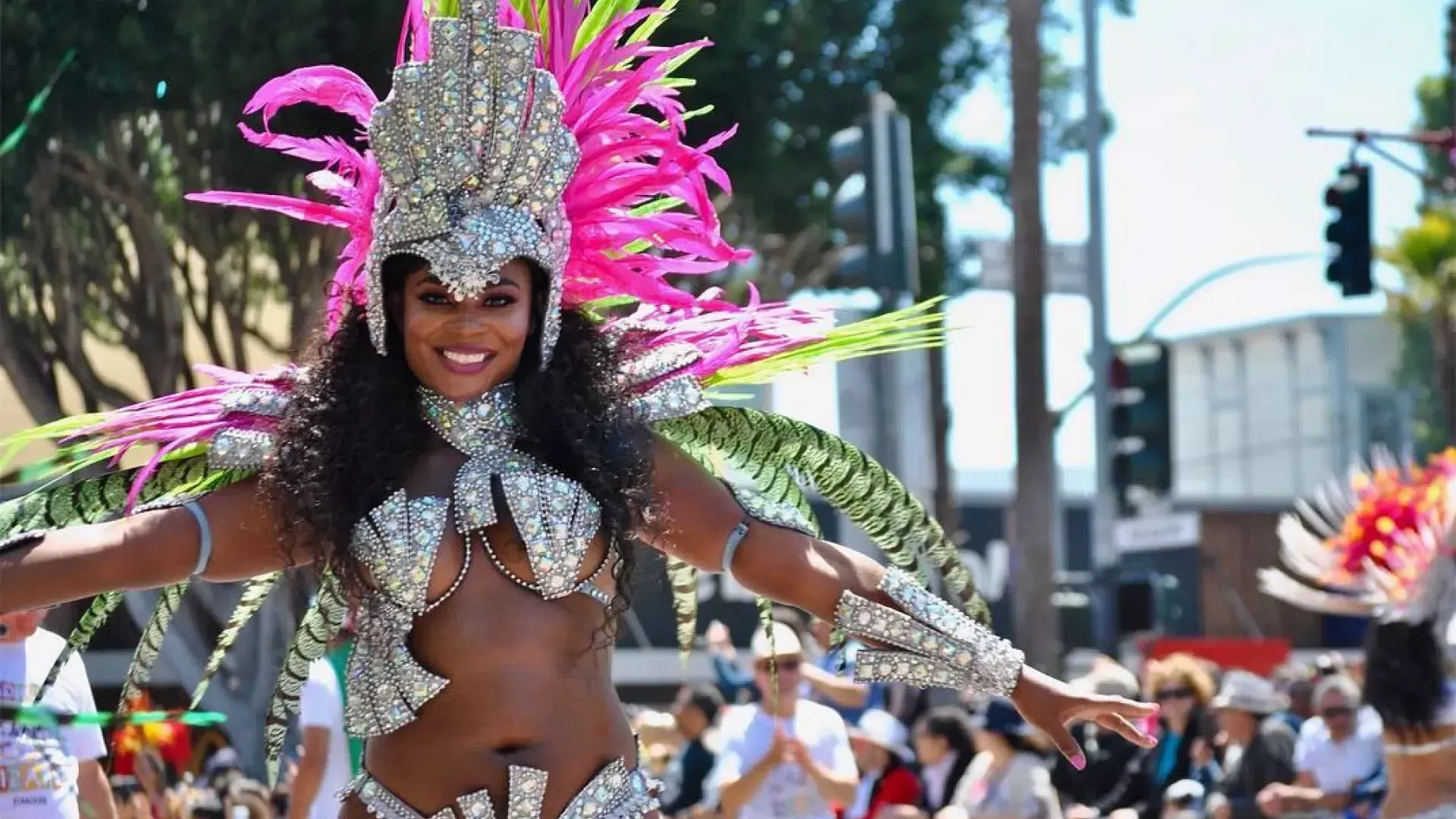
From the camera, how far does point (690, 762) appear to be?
10297 mm

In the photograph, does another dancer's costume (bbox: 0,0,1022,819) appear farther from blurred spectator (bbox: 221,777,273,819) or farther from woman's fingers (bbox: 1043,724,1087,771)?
blurred spectator (bbox: 221,777,273,819)

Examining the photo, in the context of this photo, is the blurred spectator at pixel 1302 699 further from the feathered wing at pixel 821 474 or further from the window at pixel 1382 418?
the window at pixel 1382 418

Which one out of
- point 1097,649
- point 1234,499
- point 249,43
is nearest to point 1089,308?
point 1097,649

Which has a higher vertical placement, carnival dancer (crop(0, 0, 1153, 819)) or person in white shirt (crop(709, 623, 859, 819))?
carnival dancer (crop(0, 0, 1153, 819))

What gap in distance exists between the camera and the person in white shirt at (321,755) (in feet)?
23.3

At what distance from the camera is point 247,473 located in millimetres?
3984

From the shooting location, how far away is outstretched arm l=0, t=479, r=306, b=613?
11.9 ft

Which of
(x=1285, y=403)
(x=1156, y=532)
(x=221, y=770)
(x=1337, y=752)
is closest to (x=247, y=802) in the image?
(x=221, y=770)

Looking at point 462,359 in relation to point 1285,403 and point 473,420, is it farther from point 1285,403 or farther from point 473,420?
point 1285,403

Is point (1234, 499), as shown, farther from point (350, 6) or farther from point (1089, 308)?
point (350, 6)

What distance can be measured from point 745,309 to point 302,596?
1091mm

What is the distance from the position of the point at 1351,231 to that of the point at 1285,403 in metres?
47.9

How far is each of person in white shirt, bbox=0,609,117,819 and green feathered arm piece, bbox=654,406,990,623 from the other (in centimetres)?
204

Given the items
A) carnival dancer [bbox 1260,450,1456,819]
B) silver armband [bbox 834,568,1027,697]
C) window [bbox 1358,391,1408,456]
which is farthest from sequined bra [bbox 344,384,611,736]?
window [bbox 1358,391,1408,456]
